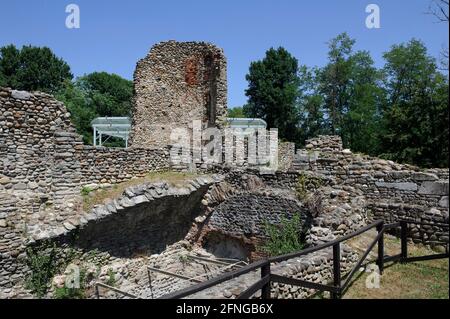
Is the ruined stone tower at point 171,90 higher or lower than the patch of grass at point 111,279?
higher

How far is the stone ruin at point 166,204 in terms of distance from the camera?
8852mm

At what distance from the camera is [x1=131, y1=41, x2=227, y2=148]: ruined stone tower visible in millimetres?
17641

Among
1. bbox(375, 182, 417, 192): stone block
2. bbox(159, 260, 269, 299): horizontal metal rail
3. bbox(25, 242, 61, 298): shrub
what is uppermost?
bbox(375, 182, 417, 192): stone block

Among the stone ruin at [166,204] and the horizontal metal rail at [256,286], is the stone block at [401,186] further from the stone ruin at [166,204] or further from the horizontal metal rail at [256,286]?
the horizontal metal rail at [256,286]

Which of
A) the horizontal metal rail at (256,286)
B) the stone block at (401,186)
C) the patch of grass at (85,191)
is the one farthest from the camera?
A: the patch of grass at (85,191)

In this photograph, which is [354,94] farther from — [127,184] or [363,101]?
[127,184]

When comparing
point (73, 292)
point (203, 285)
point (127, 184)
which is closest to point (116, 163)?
point (127, 184)

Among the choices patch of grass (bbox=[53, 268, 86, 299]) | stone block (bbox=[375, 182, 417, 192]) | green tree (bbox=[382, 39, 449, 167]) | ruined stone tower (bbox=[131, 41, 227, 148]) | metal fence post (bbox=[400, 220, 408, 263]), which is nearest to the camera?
metal fence post (bbox=[400, 220, 408, 263])

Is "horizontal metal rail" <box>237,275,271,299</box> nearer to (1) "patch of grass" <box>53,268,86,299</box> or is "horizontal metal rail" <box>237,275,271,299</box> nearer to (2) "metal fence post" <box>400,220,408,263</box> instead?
(2) "metal fence post" <box>400,220,408,263</box>

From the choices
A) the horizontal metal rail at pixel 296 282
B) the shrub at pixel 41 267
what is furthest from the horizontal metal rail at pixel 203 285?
the shrub at pixel 41 267

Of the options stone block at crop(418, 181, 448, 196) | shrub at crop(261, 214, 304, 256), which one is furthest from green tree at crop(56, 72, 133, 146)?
stone block at crop(418, 181, 448, 196)

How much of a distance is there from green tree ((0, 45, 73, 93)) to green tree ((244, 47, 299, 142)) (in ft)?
64.1

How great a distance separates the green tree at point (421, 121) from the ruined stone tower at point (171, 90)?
449 inches
